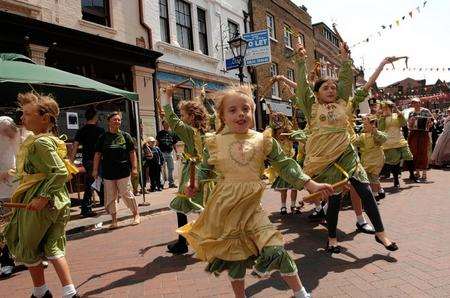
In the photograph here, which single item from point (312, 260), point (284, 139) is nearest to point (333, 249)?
point (312, 260)

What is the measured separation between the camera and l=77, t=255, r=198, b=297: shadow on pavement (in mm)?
4305

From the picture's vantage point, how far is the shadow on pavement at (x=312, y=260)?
386 cm

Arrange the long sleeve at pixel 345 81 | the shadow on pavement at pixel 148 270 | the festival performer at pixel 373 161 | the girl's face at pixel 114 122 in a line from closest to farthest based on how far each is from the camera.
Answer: the shadow on pavement at pixel 148 270 → the long sleeve at pixel 345 81 → the girl's face at pixel 114 122 → the festival performer at pixel 373 161

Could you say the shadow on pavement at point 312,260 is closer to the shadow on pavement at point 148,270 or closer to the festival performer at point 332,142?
the festival performer at point 332,142

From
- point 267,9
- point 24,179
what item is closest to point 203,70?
point 267,9

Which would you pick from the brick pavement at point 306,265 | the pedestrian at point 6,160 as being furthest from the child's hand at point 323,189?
the pedestrian at point 6,160

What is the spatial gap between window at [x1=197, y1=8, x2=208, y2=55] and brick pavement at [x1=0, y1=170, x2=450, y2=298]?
13.4 meters

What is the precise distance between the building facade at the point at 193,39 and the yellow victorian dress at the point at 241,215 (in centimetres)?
1297

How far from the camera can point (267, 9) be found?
2528 cm

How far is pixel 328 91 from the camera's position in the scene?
15.6ft

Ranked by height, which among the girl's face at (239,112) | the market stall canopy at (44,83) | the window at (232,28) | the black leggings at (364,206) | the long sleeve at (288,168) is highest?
the window at (232,28)

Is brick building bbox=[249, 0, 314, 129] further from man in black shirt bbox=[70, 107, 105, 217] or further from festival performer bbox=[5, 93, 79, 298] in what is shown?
festival performer bbox=[5, 93, 79, 298]

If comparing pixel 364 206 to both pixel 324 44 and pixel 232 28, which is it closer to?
pixel 232 28

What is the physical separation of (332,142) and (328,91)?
0.55m
